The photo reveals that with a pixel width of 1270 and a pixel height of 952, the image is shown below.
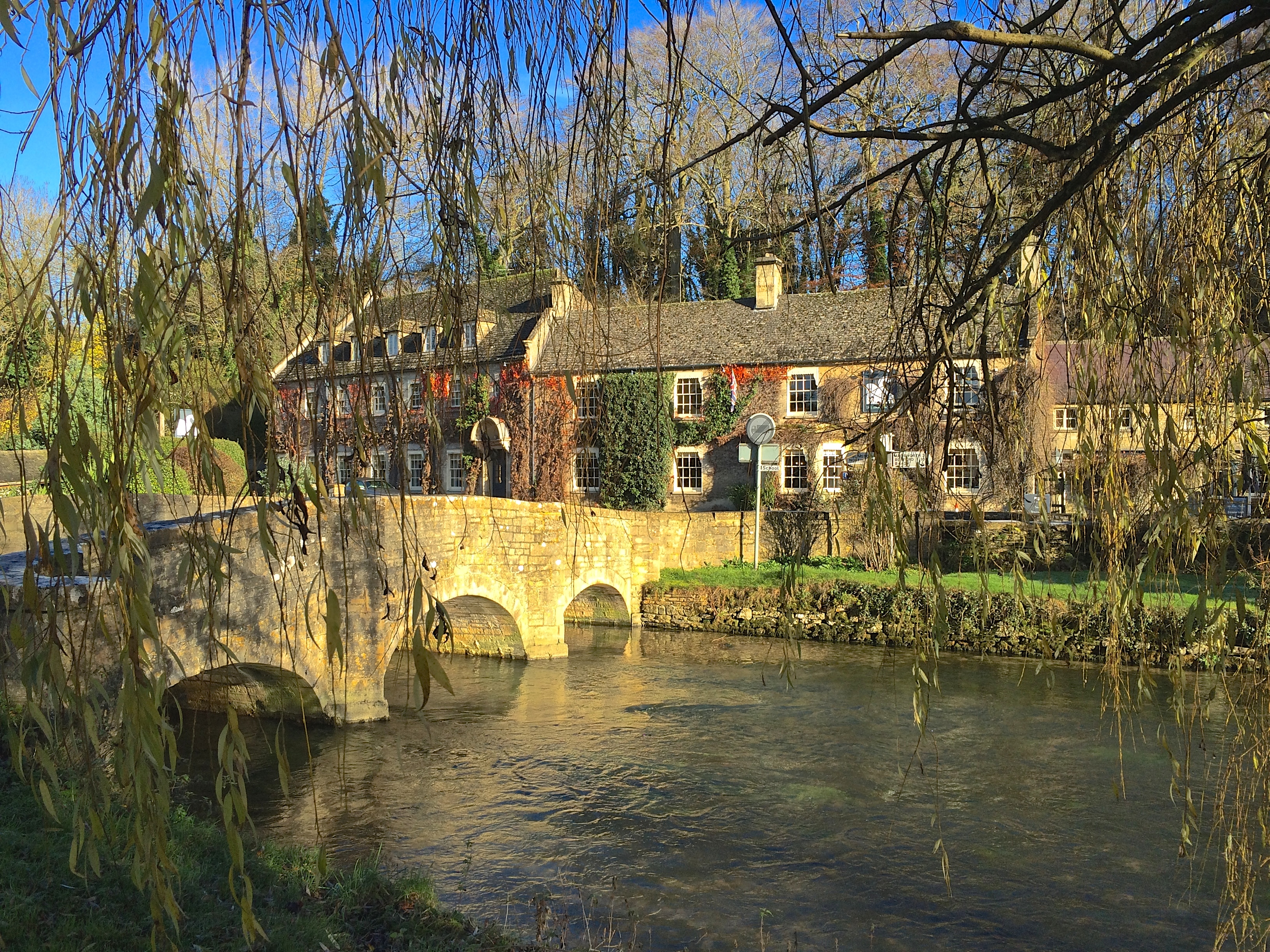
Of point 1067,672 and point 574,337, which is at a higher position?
point 574,337

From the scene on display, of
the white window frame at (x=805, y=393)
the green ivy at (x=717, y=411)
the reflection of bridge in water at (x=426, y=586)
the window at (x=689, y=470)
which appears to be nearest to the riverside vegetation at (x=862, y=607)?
the reflection of bridge in water at (x=426, y=586)

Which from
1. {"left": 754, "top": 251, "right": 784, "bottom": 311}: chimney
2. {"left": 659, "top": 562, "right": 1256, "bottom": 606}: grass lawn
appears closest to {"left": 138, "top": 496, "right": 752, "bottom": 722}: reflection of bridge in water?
{"left": 659, "top": 562, "right": 1256, "bottom": 606}: grass lawn

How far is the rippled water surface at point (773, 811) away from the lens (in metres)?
7.33

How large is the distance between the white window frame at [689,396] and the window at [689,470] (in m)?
0.99

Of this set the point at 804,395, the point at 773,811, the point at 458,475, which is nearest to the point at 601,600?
the point at 804,395

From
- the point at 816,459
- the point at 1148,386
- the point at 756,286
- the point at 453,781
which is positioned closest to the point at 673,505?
the point at 816,459

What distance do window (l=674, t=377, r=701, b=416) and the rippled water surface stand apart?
1175cm

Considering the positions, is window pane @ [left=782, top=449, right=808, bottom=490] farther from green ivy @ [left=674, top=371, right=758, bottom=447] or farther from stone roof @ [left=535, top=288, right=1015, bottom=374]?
stone roof @ [left=535, top=288, right=1015, bottom=374]

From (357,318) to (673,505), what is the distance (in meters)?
23.8

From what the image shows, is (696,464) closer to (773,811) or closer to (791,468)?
(791,468)

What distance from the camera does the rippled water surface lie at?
7328mm

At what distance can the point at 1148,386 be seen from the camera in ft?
9.82

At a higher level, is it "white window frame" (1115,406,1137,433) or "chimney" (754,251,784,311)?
"chimney" (754,251,784,311)

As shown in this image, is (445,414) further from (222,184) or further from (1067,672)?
(222,184)
